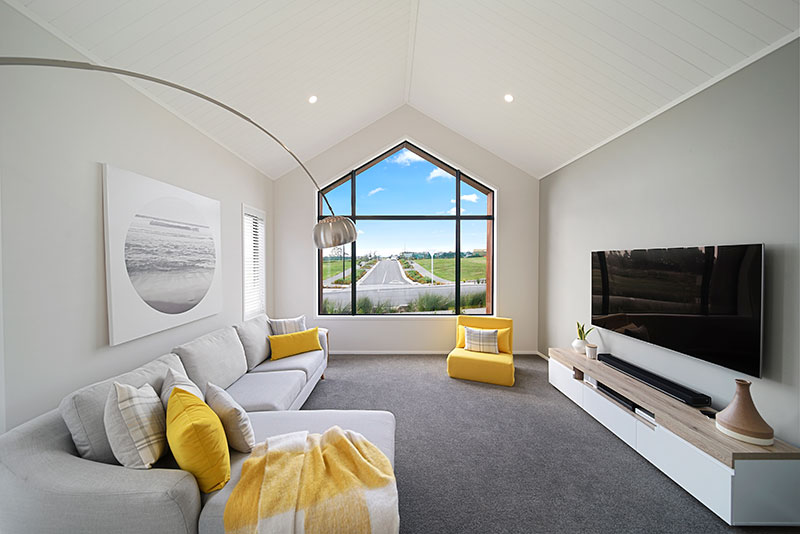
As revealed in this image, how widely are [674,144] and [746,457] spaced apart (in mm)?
2249

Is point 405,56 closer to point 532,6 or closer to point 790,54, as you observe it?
point 532,6

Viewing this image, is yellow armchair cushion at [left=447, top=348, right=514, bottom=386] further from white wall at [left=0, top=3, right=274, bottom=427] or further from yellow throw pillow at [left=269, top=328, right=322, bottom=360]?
white wall at [left=0, top=3, right=274, bottom=427]

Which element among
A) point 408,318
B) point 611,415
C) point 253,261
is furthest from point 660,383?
point 253,261

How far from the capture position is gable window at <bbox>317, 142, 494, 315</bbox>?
18.3 feet

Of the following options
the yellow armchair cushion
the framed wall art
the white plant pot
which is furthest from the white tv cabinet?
the framed wall art

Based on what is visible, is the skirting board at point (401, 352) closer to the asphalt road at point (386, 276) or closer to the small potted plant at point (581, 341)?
the asphalt road at point (386, 276)

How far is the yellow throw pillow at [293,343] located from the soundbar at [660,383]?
3.02 metres

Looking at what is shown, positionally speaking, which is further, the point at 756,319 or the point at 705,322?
the point at 705,322

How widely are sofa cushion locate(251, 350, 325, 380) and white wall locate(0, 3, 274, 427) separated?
3.33 feet

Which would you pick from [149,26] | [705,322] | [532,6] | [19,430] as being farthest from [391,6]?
[19,430]

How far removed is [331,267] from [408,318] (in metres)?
1.46

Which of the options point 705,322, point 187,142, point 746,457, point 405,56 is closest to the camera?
point 746,457

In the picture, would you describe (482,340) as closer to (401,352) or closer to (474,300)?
(474,300)

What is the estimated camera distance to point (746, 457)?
1875 mm
